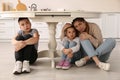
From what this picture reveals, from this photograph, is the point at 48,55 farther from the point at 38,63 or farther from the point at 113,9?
the point at 113,9

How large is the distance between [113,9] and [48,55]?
10.7 ft

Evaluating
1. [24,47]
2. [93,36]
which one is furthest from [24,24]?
[93,36]

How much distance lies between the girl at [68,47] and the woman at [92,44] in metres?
0.07

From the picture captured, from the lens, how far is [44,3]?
5531 millimetres

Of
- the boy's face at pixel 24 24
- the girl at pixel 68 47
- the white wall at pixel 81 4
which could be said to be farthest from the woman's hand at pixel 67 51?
the white wall at pixel 81 4

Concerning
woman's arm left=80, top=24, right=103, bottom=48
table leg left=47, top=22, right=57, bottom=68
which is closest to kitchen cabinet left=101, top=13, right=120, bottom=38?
table leg left=47, top=22, right=57, bottom=68

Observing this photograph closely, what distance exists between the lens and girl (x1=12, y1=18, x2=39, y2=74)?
7.25 feet

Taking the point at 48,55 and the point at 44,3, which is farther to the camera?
the point at 44,3

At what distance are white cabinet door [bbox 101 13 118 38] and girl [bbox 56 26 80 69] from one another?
2.86 m

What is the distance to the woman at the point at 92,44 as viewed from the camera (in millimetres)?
2291

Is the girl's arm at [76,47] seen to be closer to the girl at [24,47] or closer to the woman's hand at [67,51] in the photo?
the woman's hand at [67,51]

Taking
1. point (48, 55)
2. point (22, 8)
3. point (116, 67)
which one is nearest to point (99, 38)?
point (116, 67)

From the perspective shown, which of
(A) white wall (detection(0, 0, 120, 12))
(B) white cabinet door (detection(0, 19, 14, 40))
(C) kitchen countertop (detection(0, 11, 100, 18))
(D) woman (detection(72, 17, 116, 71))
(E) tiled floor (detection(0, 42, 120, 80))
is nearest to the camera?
(E) tiled floor (detection(0, 42, 120, 80))

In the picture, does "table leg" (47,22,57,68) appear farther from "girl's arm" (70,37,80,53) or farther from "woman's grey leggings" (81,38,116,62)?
"woman's grey leggings" (81,38,116,62)
